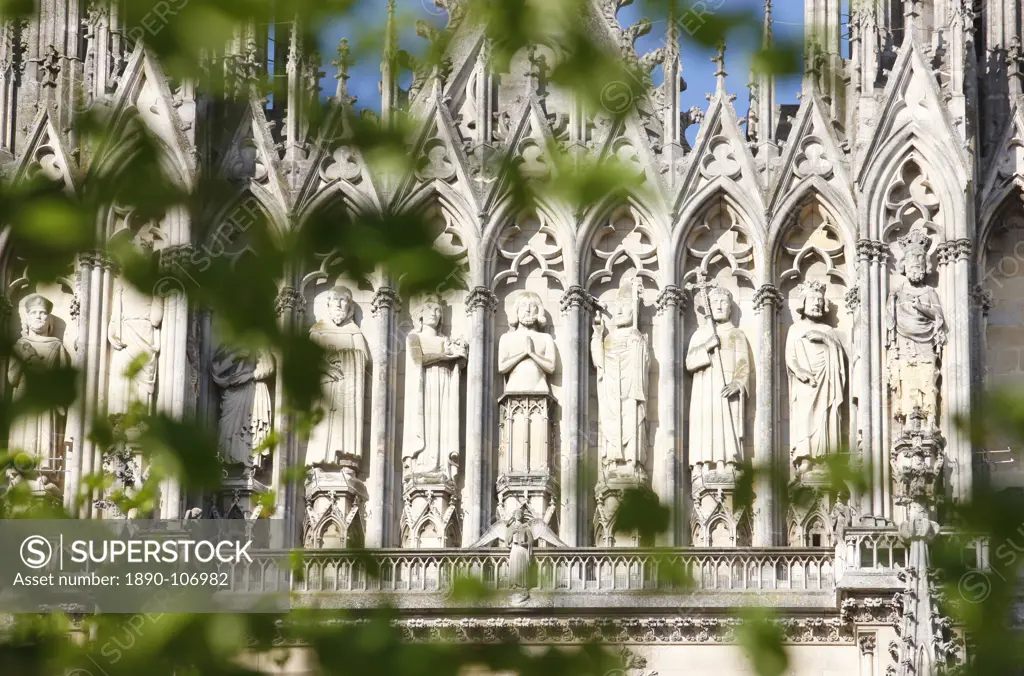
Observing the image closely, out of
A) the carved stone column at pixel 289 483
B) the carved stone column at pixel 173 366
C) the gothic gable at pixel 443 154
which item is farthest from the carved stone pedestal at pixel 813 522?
the carved stone column at pixel 173 366

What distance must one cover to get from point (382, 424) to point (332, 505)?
3.18 ft

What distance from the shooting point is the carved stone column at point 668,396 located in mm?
25531

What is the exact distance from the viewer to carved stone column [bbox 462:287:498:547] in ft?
83.5

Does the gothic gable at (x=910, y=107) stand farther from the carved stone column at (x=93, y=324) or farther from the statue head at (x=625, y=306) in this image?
the carved stone column at (x=93, y=324)

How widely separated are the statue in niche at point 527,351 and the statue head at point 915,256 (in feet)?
12.1

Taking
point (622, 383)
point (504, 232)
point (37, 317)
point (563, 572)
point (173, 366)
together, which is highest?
point (504, 232)

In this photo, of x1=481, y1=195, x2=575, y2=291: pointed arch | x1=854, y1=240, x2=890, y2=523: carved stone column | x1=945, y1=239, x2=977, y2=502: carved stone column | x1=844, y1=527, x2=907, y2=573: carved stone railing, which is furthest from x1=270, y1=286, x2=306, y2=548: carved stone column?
x1=945, y1=239, x2=977, y2=502: carved stone column

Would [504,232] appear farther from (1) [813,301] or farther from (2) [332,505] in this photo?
(2) [332,505]

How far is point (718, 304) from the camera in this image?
1032 inches

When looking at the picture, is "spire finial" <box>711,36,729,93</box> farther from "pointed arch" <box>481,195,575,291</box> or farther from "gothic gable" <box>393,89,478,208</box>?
"gothic gable" <box>393,89,478,208</box>

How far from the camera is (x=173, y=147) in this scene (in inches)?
1033

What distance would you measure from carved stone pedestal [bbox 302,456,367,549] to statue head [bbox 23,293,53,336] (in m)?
3.24

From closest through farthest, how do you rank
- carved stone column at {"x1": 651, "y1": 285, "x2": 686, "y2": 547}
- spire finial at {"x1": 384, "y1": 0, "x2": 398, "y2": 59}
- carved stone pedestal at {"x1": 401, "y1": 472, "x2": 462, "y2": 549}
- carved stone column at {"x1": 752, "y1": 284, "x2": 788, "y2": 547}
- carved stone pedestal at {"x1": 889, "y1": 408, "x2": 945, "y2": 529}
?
spire finial at {"x1": 384, "y1": 0, "x2": 398, "y2": 59}
carved stone pedestal at {"x1": 889, "y1": 408, "x2": 945, "y2": 529}
carved stone column at {"x1": 752, "y1": 284, "x2": 788, "y2": 547}
carved stone pedestal at {"x1": 401, "y1": 472, "x2": 462, "y2": 549}
carved stone column at {"x1": 651, "y1": 285, "x2": 686, "y2": 547}

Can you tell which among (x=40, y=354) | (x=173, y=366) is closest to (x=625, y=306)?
(x=173, y=366)
